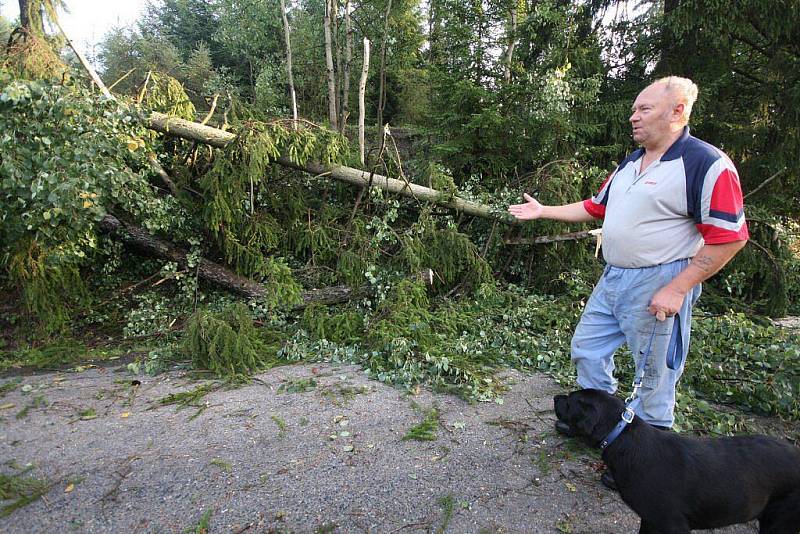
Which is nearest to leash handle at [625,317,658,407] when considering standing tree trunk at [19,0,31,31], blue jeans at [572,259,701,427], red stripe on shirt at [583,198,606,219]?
blue jeans at [572,259,701,427]

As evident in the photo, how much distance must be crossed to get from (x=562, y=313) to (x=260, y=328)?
3528mm

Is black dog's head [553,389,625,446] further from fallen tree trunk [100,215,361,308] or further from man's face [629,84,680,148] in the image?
fallen tree trunk [100,215,361,308]

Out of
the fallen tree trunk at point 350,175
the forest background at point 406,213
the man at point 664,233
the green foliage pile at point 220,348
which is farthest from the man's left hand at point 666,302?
the fallen tree trunk at point 350,175

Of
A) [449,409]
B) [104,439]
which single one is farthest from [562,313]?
[104,439]

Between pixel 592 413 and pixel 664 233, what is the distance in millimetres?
966

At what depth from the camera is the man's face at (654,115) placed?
2143mm

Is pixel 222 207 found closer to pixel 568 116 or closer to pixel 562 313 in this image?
pixel 562 313

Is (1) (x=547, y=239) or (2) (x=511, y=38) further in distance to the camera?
(2) (x=511, y=38)

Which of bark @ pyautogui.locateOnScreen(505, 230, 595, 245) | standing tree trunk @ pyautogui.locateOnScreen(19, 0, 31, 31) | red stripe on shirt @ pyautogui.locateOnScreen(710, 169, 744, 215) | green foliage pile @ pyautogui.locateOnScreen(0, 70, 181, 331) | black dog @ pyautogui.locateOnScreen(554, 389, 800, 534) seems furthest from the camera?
bark @ pyautogui.locateOnScreen(505, 230, 595, 245)

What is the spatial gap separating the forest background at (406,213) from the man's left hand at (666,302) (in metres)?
1.56

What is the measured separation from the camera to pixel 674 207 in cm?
211

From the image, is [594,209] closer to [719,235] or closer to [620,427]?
[719,235]

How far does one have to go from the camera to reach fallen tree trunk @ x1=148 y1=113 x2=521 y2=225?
16.1 feet

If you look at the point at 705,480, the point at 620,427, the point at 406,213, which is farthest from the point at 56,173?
the point at 705,480
